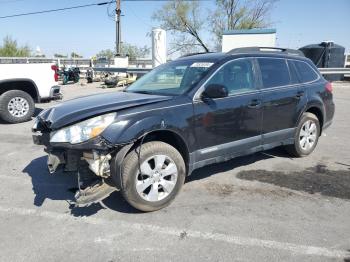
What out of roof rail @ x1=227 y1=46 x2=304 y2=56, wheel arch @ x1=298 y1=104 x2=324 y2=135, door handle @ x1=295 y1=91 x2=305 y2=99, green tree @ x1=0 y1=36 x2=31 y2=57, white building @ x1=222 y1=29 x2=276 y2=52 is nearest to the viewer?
roof rail @ x1=227 y1=46 x2=304 y2=56

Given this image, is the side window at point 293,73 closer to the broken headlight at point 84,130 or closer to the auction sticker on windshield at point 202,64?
the auction sticker on windshield at point 202,64

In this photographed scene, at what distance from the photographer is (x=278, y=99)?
5102 mm

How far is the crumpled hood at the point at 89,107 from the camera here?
3.69 metres

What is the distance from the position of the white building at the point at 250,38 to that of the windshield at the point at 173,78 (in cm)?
1448

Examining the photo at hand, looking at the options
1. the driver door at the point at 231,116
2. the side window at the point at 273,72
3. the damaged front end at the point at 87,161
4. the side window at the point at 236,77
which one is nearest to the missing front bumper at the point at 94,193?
the damaged front end at the point at 87,161

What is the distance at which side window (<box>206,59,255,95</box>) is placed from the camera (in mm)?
4488

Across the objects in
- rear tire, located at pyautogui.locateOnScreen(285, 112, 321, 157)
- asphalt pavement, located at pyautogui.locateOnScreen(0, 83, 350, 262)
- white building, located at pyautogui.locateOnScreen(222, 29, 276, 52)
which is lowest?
asphalt pavement, located at pyautogui.locateOnScreen(0, 83, 350, 262)

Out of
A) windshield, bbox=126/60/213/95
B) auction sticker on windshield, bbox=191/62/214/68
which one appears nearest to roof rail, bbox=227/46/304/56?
auction sticker on windshield, bbox=191/62/214/68

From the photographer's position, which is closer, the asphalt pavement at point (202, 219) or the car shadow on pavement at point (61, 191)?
the asphalt pavement at point (202, 219)

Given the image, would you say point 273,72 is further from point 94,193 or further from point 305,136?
point 94,193

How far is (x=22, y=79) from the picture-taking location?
876 centimetres

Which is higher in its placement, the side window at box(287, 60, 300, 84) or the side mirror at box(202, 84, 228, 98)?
the side window at box(287, 60, 300, 84)

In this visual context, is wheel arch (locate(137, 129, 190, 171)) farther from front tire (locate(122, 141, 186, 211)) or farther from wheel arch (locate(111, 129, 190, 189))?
front tire (locate(122, 141, 186, 211))

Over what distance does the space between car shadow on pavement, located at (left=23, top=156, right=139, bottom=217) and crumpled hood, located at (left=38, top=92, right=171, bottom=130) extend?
38.7 inches
